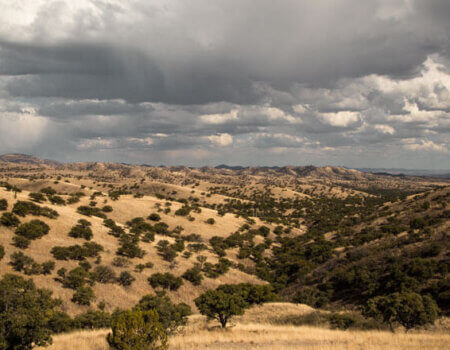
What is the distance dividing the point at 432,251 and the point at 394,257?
523 cm

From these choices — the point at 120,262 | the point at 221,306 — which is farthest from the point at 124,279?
the point at 221,306

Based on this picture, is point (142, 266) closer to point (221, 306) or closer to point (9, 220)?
point (9, 220)

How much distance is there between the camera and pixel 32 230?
148ft

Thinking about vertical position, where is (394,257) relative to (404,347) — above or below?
below

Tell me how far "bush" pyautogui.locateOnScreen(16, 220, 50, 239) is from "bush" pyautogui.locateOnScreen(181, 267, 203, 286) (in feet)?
80.8

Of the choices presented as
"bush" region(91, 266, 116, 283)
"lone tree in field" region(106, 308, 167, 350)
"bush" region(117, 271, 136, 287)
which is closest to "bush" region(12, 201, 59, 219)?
"bush" region(91, 266, 116, 283)

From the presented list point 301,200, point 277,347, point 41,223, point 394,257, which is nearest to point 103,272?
point 41,223

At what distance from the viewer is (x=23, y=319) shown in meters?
13.4

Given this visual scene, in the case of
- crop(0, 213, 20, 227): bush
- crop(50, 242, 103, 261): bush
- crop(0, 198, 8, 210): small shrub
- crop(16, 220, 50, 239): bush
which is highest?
crop(0, 198, 8, 210): small shrub

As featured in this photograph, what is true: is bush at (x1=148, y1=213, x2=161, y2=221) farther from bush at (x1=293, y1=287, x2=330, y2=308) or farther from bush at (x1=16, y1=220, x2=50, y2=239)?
bush at (x1=293, y1=287, x2=330, y2=308)

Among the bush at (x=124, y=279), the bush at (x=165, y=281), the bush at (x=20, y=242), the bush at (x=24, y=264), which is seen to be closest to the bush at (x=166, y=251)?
the bush at (x=165, y=281)

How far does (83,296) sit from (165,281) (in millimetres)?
12915

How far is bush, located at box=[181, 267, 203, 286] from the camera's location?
49031 mm

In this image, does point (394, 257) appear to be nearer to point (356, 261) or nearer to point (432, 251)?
point (432, 251)
